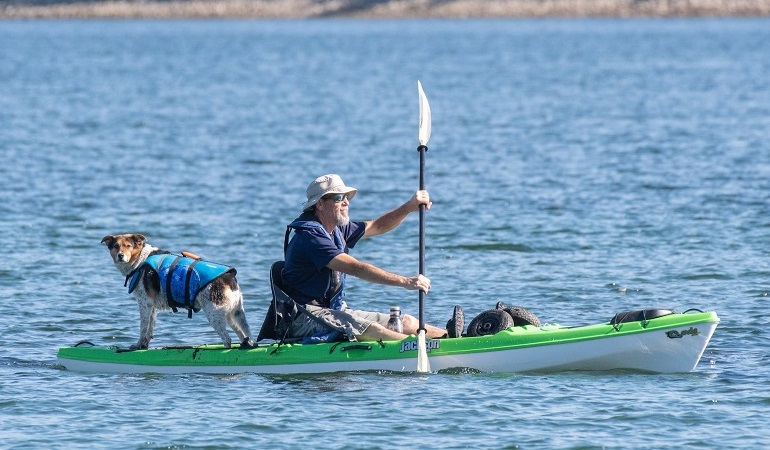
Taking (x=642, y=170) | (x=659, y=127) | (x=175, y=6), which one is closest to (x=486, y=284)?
(x=642, y=170)

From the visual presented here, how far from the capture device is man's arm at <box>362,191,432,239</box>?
35.9 feet

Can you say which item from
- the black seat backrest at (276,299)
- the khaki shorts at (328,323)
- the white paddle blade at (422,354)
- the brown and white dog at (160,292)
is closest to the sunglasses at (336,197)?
the black seat backrest at (276,299)

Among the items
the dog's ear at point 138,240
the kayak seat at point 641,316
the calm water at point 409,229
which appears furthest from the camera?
the dog's ear at point 138,240

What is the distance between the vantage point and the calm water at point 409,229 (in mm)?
10045

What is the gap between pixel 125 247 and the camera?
11055mm

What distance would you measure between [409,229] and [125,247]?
8464 mm

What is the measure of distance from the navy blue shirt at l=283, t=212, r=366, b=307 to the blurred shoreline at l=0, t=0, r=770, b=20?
93768 millimetres

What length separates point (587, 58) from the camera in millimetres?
64000

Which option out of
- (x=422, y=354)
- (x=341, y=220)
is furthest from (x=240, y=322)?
(x=422, y=354)

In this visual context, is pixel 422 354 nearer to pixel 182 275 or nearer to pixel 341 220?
pixel 341 220

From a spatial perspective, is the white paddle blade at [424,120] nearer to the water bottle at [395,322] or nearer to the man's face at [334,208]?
the man's face at [334,208]

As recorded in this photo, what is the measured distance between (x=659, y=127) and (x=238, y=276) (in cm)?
1952

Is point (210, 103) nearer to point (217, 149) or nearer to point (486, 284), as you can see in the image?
point (217, 149)

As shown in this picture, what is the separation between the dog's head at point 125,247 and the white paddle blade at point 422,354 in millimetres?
2407
